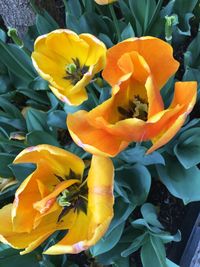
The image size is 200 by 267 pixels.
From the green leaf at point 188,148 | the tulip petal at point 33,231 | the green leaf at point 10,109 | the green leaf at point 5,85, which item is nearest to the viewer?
the tulip petal at point 33,231

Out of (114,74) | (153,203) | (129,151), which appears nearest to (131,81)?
(114,74)

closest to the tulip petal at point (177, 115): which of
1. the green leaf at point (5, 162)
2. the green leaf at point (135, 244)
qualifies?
Result: the green leaf at point (135, 244)

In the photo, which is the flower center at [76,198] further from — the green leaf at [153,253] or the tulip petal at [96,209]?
the green leaf at [153,253]

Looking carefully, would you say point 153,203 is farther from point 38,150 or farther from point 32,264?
point 38,150

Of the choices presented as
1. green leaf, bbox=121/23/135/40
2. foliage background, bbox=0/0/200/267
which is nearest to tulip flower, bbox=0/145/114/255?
foliage background, bbox=0/0/200/267

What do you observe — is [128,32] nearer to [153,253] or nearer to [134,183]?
[134,183]

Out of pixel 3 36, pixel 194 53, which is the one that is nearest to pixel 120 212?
pixel 194 53
